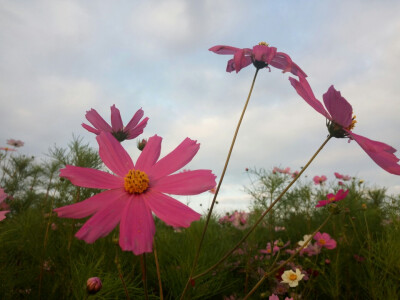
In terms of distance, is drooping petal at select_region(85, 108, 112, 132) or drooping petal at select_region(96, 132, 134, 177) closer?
drooping petal at select_region(96, 132, 134, 177)

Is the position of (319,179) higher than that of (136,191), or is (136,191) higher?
(319,179)

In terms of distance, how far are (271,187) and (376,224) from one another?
1.07 m

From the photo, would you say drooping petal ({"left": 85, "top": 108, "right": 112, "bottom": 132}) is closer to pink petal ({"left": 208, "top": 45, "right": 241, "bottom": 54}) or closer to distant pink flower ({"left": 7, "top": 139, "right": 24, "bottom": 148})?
pink petal ({"left": 208, "top": 45, "right": 241, "bottom": 54})

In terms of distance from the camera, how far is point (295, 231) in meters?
2.34

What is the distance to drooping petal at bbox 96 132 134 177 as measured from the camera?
0.61 meters

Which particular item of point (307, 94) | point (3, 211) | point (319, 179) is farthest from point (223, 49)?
point (319, 179)

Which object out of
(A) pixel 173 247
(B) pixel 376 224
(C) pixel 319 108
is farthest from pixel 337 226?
(C) pixel 319 108

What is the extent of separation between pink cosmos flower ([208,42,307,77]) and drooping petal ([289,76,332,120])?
0.16 feet

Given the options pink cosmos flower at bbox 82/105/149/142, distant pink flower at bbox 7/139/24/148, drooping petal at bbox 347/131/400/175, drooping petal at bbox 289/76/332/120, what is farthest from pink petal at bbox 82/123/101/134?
distant pink flower at bbox 7/139/24/148

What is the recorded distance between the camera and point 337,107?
0.67 metres

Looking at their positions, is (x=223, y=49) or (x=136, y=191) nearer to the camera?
(x=136, y=191)

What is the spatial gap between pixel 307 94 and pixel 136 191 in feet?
1.33

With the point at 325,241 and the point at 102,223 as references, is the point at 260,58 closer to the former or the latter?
the point at 102,223

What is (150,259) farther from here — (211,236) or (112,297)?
(112,297)
